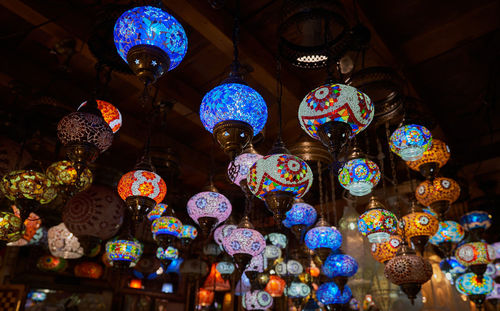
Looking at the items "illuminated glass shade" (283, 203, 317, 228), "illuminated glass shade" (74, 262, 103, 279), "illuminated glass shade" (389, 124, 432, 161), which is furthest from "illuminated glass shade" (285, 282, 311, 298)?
"illuminated glass shade" (74, 262, 103, 279)

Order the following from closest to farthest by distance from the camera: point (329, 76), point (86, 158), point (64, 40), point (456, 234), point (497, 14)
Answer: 1. point (329, 76)
2. point (86, 158)
3. point (497, 14)
4. point (64, 40)
5. point (456, 234)

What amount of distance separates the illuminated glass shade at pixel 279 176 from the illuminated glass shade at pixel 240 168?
48 cm

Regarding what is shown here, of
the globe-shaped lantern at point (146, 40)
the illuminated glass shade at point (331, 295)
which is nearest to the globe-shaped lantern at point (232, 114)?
the globe-shaped lantern at point (146, 40)

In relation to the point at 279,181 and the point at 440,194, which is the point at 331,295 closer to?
the point at 440,194

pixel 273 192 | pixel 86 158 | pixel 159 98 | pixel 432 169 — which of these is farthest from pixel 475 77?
pixel 86 158

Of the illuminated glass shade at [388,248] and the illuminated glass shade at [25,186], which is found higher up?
the illuminated glass shade at [25,186]

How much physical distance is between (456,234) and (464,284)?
65 centimetres

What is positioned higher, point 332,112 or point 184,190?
point 184,190

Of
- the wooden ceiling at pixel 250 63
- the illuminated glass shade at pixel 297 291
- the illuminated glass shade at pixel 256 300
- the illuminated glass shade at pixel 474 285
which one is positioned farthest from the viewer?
the illuminated glass shade at pixel 256 300

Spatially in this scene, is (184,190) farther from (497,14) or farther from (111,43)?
(497,14)

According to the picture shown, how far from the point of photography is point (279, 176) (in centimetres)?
166

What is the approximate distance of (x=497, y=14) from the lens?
2.47m

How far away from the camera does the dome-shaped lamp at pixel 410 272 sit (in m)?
2.41

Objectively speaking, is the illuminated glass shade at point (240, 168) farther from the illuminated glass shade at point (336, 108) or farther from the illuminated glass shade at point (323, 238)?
the illuminated glass shade at point (323, 238)
